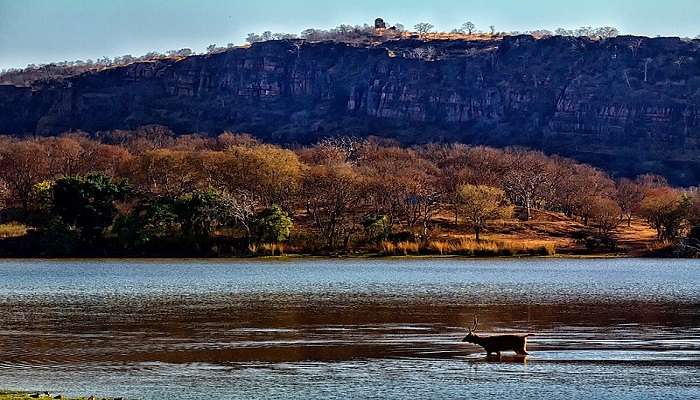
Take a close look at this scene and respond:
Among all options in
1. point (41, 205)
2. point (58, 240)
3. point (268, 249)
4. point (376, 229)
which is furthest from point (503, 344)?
point (41, 205)

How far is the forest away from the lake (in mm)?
27317

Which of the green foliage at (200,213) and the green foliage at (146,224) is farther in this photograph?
the green foliage at (200,213)

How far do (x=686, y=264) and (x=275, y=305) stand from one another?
159 ft

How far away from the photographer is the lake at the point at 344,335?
100 feet

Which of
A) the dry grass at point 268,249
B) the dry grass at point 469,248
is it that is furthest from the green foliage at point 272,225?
the dry grass at point 469,248

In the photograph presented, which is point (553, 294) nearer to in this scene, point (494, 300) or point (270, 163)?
point (494, 300)

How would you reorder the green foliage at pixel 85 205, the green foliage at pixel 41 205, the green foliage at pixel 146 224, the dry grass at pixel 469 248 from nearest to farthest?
the green foliage at pixel 146 224 → the green foliage at pixel 85 205 → the dry grass at pixel 469 248 → the green foliage at pixel 41 205

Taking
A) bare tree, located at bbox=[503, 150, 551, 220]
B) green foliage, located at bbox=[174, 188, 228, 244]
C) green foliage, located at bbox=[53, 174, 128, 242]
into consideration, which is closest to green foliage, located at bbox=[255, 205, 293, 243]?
green foliage, located at bbox=[174, 188, 228, 244]

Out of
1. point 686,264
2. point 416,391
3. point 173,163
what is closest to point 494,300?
point 416,391

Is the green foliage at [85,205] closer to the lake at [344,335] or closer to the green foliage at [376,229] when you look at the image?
the green foliage at [376,229]

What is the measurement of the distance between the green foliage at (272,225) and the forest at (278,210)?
11cm

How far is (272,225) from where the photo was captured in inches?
4048

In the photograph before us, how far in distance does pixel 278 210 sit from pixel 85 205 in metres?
17.0

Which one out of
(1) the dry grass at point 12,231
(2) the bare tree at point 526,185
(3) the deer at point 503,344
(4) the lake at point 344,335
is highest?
(2) the bare tree at point 526,185
